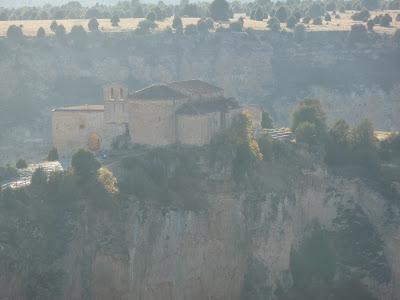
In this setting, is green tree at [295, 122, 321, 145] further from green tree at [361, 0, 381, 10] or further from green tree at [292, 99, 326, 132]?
green tree at [361, 0, 381, 10]

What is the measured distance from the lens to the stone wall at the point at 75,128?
56062mm

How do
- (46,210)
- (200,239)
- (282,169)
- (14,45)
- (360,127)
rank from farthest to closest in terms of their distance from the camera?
1. (14,45)
2. (360,127)
3. (282,169)
4. (200,239)
5. (46,210)

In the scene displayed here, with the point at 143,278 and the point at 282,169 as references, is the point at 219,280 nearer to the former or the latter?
the point at 143,278

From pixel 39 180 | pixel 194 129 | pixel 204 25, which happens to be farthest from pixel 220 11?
pixel 39 180

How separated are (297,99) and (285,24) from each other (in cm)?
1222

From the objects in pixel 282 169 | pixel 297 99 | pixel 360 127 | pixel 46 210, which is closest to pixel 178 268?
pixel 46 210

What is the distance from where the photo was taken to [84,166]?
4844 centimetres

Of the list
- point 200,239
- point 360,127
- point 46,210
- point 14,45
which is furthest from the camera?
point 14,45

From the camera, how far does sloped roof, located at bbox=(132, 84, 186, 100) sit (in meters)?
53.9

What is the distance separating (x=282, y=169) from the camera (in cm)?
5569

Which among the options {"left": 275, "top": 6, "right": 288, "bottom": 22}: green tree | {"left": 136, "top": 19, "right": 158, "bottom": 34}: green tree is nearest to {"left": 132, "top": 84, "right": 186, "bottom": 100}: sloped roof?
{"left": 136, "top": 19, "right": 158, "bottom": 34}: green tree

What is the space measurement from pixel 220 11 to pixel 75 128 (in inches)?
1937

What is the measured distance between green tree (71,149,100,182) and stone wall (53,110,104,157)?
705 cm

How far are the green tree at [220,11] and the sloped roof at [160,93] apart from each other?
4947 centimetres
